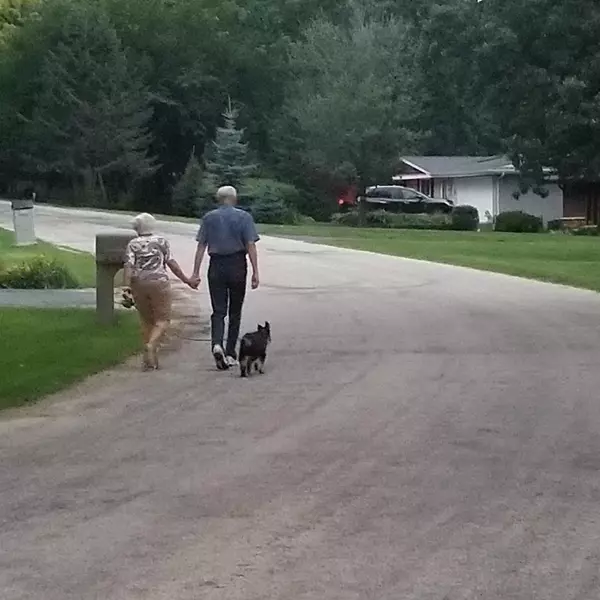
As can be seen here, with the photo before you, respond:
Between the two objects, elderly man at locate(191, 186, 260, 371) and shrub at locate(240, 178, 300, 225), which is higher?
shrub at locate(240, 178, 300, 225)

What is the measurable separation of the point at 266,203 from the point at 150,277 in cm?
3819

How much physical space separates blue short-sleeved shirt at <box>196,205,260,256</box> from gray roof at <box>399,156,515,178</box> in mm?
45419

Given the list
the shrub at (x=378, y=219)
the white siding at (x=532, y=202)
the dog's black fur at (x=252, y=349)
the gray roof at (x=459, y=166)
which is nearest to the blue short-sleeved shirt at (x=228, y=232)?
the dog's black fur at (x=252, y=349)

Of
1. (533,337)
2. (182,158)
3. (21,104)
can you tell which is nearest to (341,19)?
(182,158)

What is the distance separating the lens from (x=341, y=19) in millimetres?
72375

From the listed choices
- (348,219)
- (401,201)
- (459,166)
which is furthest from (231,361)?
(459,166)

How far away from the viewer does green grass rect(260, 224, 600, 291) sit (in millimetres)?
27969

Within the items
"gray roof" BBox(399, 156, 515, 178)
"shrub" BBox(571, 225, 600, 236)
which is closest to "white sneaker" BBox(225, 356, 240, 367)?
"shrub" BBox(571, 225, 600, 236)

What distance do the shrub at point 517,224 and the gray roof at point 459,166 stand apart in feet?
27.2

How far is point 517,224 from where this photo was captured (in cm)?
4947

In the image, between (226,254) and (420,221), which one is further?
(420,221)

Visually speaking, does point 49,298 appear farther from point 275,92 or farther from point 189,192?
point 275,92

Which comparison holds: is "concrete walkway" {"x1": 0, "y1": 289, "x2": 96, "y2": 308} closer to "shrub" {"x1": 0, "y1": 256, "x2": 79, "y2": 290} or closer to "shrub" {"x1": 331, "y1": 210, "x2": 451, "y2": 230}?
"shrub" {"x1": 0, "y1": 256, "x2": 79, "y2": 290}

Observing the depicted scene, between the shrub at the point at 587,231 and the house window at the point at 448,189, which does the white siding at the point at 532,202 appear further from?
the shrub at the point at 587,231
